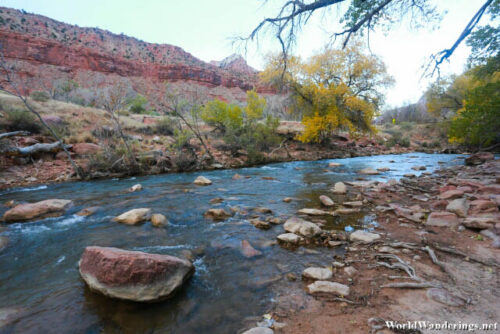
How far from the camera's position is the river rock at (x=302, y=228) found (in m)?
3.49

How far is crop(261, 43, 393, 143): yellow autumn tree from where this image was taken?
607 inches

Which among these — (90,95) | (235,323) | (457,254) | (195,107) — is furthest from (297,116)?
(90,95)

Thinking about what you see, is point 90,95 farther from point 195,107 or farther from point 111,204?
point 111,204

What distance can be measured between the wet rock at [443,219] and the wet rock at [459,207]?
0.17 meters

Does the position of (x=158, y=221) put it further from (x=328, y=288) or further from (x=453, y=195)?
(x=453, y=195)

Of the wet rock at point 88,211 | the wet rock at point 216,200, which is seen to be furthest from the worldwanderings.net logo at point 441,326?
the wet rock at point 88,211

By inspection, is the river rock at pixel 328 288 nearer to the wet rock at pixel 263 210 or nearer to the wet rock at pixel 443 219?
the wet rock at pixel 443 219

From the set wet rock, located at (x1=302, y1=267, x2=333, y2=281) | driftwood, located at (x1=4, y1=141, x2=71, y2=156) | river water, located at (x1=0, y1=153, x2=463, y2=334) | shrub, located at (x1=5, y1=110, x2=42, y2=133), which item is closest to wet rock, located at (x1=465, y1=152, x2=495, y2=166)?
river water, located at (x1=0, y1=153, x2=463, y2=334)

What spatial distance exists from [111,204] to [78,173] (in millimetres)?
4578

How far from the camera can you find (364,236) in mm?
3268

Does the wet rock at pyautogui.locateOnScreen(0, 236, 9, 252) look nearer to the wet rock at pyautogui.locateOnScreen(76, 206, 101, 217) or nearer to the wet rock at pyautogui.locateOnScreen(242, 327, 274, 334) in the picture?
the wet rock at pyautogui.locateOnScreen(76, 206, 101, 217)

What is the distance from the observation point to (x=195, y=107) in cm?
1198

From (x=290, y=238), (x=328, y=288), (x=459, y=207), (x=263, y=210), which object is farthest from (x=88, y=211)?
(x=459, y=207)

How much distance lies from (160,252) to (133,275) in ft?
3.53
